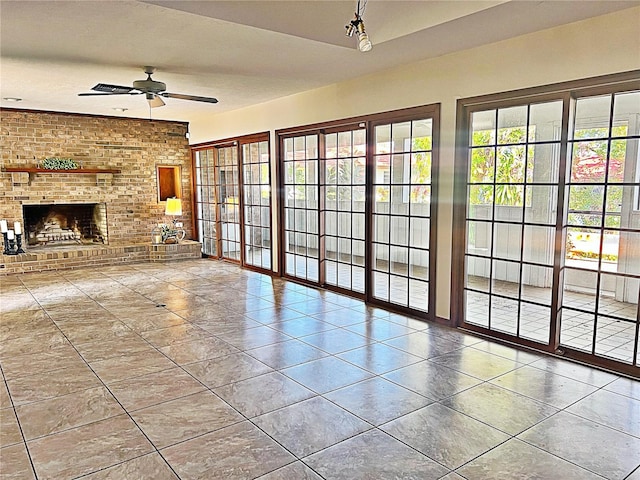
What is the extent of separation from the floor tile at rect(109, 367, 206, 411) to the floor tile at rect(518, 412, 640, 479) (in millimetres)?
2339

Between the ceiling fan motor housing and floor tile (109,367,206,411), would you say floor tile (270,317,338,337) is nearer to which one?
floor tile (109,367,206,411)

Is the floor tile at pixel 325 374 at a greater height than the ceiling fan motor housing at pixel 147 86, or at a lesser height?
lesser

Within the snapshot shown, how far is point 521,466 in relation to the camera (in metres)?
2.54

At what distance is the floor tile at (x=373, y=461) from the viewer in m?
2.47

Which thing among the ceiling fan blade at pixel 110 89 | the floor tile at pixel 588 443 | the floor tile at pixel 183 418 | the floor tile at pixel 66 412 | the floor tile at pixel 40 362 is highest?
the ceiling fan blade at pixel 110 89

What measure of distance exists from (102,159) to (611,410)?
885 centimetres

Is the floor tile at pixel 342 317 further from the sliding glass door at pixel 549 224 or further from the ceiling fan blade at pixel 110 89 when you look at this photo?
the ceiling fan blade at pixel 110 89

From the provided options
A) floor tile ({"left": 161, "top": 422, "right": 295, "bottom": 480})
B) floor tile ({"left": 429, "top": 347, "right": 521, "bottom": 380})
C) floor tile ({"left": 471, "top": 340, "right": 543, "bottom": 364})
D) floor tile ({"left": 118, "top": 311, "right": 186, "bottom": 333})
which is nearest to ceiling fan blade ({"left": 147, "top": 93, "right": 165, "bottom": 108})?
floor tile ({"left": 118, "top": 311, "right": 186, "bottom": 333})

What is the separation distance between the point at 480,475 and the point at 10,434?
278 cm

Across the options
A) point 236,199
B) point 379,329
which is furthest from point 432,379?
point 236,199

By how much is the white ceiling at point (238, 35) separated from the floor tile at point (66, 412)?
2814mm

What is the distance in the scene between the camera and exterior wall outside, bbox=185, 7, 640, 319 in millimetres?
3604

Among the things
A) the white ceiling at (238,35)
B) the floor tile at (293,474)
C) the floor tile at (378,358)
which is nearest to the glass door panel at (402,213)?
the white ceiling at (238,35)

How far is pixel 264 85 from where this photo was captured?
6.24 metres
